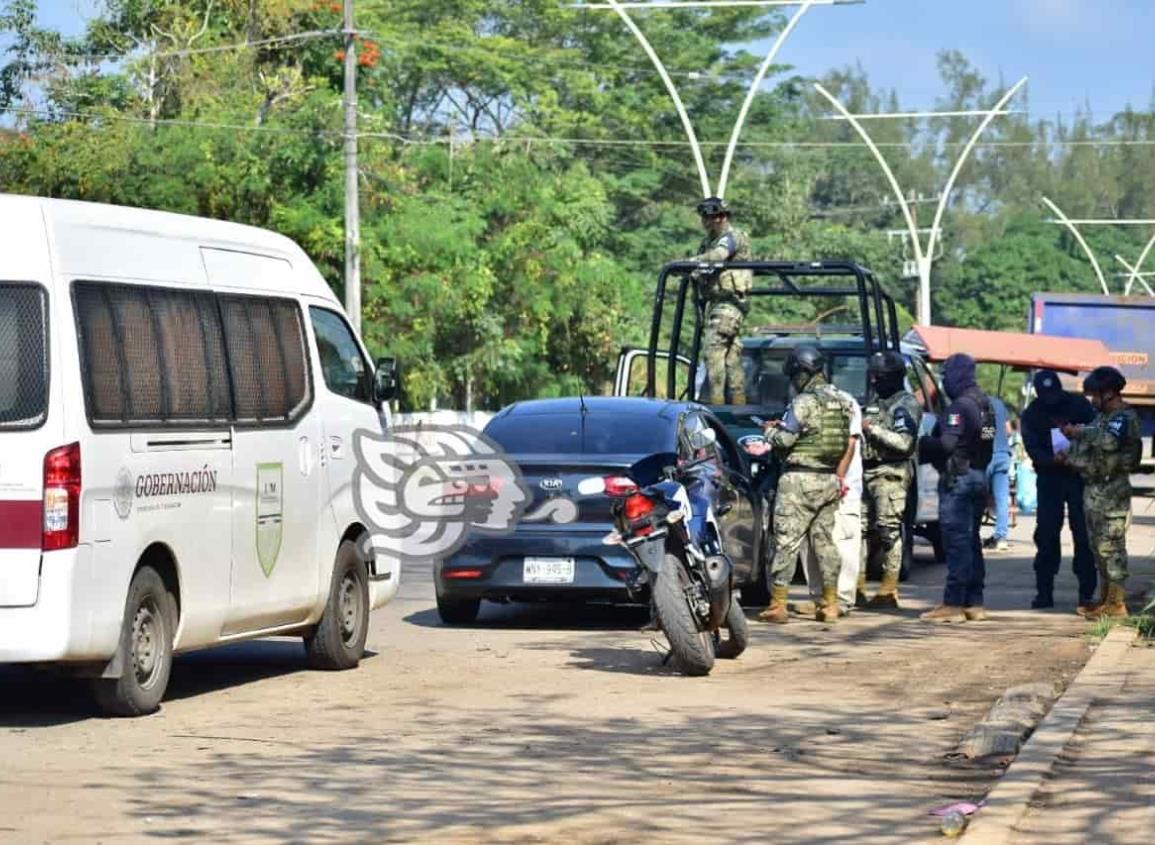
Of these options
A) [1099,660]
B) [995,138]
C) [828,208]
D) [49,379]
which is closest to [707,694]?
[1099,660]

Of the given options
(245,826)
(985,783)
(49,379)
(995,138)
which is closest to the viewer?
(245,826)

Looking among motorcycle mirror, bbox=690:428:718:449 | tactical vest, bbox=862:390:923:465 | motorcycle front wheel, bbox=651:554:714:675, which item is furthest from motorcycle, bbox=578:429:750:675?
tactical vest, bbox=862:390:923:465

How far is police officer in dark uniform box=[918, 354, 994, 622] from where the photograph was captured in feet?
53.1

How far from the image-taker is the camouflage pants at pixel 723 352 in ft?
64.5

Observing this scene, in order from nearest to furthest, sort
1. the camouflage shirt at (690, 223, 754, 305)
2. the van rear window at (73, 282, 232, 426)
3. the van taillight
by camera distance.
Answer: the van taillight < the van rear window at (73, 282, 232, 426) < the camouflage shirt at (690, 223, 754, 305)

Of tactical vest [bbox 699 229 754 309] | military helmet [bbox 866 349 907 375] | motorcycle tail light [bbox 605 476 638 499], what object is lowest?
motorcycle tail light [bbox 605 476 638 499]

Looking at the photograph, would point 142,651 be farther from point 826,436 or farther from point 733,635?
point 826,436

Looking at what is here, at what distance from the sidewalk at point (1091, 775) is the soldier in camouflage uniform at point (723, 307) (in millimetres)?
7704

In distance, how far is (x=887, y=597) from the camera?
1745 centimetres

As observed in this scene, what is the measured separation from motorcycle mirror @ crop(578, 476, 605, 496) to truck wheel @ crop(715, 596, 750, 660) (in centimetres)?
164

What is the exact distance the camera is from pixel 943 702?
11500 mm

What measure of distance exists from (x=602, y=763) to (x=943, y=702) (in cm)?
271

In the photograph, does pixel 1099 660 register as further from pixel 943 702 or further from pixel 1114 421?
pixel 1114 421

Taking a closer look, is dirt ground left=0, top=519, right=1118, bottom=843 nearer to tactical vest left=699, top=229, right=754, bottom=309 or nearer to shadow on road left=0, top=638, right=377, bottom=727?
shadow on road left=0, top=638, right=377, bottom=727
